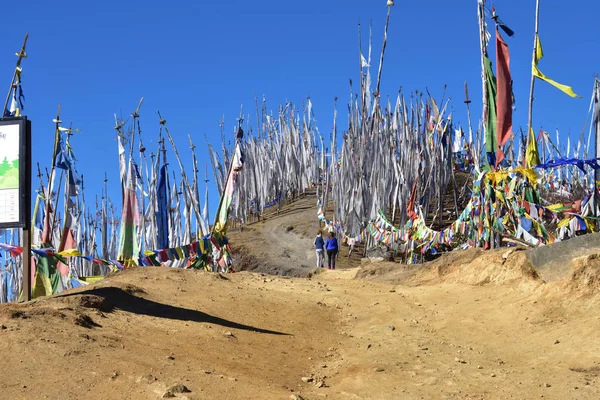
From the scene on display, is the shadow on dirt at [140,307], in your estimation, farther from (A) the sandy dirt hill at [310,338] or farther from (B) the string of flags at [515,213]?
(B) the string of flags at [515,213]

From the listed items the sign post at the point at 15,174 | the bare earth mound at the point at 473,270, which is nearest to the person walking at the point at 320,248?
the bare earth mound at the point at 473,270

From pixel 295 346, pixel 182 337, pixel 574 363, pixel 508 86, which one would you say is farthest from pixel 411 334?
pixel 508 86

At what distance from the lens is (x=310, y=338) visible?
9727 mm

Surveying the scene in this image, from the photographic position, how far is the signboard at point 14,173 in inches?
356

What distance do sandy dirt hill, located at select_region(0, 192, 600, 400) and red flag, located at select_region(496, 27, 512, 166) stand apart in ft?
8.72

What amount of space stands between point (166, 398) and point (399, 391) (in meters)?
2.15

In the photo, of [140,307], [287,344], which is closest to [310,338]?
[287,344]

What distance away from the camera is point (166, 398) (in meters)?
6.02

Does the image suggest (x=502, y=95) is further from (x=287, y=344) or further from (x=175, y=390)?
(x=175, y=390)

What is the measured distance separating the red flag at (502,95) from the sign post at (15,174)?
353 inches

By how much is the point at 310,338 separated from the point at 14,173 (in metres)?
4.02

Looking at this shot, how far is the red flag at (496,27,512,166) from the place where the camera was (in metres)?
14.8

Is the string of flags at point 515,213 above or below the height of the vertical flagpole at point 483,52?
below

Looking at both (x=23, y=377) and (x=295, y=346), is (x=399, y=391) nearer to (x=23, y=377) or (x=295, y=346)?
(x=295, y=346)
